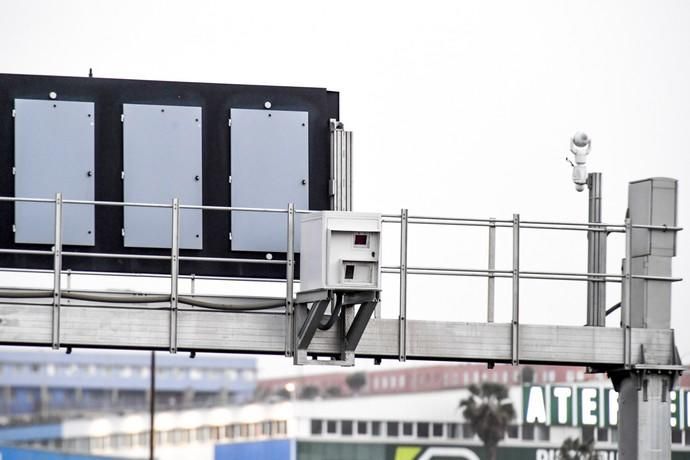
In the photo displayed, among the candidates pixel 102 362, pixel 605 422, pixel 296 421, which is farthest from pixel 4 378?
pixel 605 422

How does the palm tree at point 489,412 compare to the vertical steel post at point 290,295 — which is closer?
the vertical steel post at point 290,295

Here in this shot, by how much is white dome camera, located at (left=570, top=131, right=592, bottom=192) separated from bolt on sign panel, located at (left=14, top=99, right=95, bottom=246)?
6930 mm

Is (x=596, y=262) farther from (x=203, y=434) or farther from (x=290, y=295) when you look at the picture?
(x=203, y=434)

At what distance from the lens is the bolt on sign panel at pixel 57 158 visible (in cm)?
2288

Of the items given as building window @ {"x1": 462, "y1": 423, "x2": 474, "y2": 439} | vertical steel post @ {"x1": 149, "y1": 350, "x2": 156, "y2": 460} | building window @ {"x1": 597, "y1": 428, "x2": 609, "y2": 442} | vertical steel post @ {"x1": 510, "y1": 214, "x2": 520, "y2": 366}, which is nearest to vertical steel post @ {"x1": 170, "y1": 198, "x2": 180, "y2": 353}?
vertical steel post @ {"x1": 510, "y1": 214, "x2": 520, "y2": 366}

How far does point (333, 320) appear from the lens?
20.6 meters

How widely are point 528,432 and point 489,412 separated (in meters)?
7.36

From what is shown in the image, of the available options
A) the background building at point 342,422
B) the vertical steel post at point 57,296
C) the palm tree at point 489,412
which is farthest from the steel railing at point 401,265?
the palm tree at point 489,412

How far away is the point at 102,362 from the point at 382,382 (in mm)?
14288

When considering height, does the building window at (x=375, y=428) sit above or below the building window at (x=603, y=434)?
above

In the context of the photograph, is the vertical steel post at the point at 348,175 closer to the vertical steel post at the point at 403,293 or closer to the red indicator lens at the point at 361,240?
the vertical steel post at the point at 403,293

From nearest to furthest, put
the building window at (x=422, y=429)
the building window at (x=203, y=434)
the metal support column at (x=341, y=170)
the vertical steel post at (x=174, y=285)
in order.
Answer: the vertical steel post at (x=174, y=285), the metal support column at (x=341, y=170), the building window at (x=422, y=429), the building window at (x=203, y=434)

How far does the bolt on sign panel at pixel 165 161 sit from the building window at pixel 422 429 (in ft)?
130

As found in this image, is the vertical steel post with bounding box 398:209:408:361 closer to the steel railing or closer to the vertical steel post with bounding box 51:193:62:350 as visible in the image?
the steel railing
